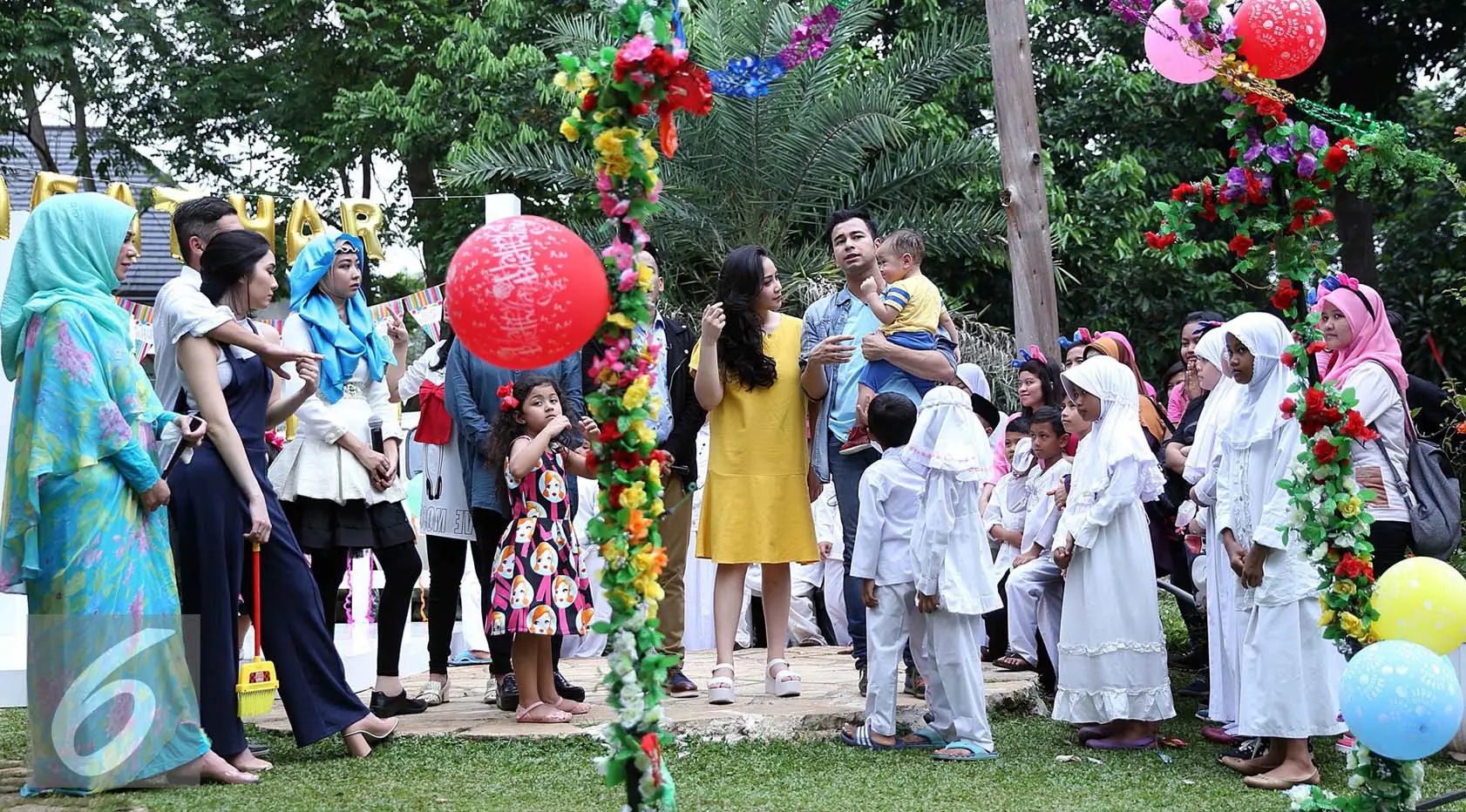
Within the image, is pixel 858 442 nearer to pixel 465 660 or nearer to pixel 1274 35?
pixel 1274 35

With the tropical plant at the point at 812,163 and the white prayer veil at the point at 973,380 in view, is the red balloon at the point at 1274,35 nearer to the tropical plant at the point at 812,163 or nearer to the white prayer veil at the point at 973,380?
the white prayer veil at the point at 973,380

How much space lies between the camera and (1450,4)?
14.8 meters

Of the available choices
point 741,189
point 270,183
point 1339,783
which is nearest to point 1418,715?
point 1339,783

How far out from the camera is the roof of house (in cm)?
2038

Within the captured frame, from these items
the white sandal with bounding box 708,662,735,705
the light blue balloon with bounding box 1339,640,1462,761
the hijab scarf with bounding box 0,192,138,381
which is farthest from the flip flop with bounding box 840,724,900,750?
the hijab scarf with bounding box 0,192,138,381

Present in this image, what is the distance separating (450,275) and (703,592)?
599 cm

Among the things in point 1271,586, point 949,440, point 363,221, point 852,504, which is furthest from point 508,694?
point 363,221

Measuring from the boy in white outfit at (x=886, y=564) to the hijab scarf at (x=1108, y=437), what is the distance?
2.52 feet

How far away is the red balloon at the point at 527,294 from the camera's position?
370cm

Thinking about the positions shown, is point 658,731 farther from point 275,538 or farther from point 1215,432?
point 1215,432

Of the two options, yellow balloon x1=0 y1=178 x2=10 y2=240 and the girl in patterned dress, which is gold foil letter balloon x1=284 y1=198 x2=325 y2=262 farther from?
the girl in patterned dress

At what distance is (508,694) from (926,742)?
6.01ft

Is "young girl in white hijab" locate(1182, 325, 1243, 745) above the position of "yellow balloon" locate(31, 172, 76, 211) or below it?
below

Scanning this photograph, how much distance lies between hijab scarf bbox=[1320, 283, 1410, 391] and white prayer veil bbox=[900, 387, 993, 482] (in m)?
1.51
